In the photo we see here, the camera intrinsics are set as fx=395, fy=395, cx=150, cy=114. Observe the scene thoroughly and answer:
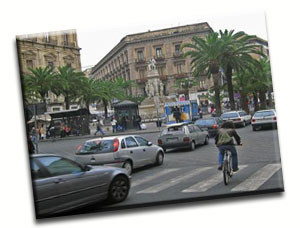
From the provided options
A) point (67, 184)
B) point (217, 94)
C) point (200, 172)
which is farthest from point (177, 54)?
point (67, 184)

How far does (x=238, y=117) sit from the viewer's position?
9688 millimetres

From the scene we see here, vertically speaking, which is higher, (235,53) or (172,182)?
(235,53)

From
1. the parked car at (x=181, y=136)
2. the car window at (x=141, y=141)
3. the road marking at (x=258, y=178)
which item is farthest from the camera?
the parked car at (x=181, y=136)

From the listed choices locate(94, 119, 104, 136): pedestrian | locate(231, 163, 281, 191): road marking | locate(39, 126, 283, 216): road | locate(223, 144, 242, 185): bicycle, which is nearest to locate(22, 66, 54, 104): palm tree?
locate(39, 126, 283, 216): road

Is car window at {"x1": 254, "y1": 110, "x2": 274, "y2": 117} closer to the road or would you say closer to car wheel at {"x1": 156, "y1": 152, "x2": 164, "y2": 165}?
the road

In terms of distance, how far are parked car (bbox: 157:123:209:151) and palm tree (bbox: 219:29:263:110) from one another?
104cm

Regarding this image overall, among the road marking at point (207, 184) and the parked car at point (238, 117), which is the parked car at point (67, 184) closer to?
the road marking at point (207, 184)

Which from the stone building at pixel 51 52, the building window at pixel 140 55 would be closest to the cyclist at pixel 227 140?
the building window at pixel 140 55

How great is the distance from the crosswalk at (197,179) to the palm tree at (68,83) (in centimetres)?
252

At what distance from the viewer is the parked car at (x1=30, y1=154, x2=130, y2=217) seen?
8.05 metres

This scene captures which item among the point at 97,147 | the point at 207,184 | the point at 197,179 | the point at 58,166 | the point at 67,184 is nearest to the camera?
the point at 67,184

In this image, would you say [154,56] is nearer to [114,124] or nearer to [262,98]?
[114,124]

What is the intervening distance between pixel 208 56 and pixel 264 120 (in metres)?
2.06

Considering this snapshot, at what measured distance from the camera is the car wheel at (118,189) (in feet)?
27.7
